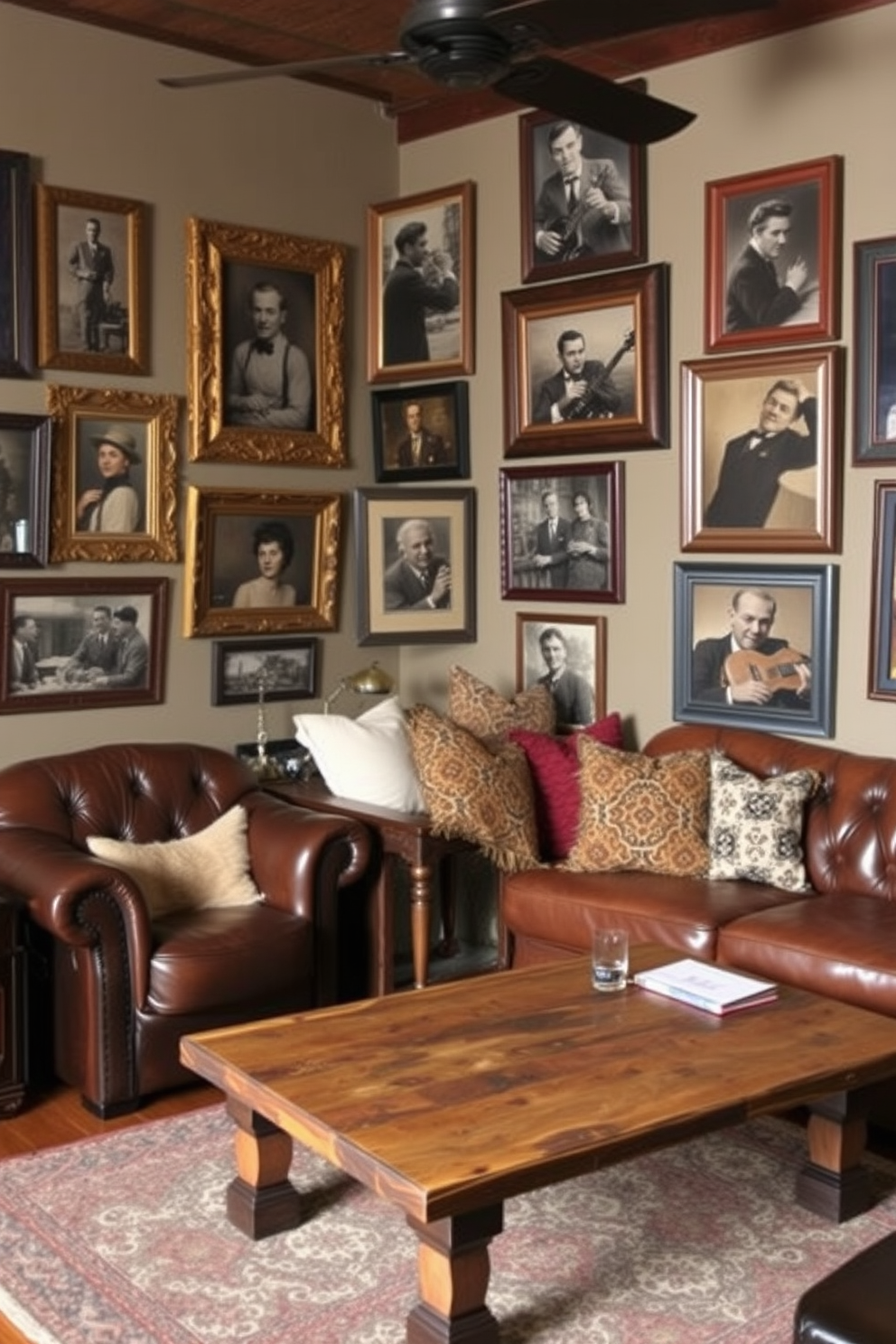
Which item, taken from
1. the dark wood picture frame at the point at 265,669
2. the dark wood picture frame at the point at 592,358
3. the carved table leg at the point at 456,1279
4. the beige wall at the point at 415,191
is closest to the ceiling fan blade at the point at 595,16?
the beige wall at the point at 415,191

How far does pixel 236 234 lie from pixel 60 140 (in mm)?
698

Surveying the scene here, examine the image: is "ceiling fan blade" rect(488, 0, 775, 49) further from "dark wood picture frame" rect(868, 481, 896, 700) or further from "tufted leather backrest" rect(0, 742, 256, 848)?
"tufted leather backrest" rect(0, 742, 256, 848)

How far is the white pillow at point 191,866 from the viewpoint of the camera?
4430mm

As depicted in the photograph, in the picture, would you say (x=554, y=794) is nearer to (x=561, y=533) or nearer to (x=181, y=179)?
(x=561, y=533)

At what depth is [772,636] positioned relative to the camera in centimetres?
475

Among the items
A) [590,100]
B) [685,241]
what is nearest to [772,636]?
[685,241]

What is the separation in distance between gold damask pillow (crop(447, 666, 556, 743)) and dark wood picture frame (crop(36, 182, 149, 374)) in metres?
1.56

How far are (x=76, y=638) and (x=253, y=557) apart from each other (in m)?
0.77

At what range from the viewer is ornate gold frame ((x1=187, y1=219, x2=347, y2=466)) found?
205 inches

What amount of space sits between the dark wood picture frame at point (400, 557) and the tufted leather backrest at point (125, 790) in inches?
32.3

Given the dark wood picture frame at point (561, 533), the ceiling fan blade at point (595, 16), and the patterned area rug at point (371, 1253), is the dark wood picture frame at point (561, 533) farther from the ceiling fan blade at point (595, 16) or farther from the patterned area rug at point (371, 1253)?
the ceiling fan blade at point (595, 16)

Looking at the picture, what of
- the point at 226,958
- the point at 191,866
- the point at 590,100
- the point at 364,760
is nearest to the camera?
the point at 590,100

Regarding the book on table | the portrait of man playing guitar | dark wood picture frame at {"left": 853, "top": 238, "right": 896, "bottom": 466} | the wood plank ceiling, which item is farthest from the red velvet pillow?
the wood plank ceiling

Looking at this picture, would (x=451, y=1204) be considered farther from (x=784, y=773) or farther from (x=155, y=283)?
(x=155, y=283)
